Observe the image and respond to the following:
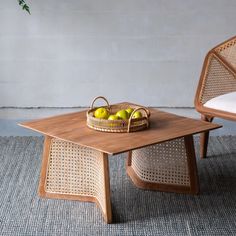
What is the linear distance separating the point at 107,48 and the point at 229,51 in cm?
107

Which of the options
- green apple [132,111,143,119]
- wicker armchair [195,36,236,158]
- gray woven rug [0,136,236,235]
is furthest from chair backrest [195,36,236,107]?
green apple [132,111,143,119]

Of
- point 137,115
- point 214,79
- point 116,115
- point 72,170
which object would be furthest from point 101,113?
point 214,79

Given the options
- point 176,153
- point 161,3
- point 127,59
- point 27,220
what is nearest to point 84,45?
point 127,59

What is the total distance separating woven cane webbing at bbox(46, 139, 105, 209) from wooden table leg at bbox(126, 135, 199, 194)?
0.35 m

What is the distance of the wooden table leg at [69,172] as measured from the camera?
3.15m

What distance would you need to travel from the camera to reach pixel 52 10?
4641 millimetres

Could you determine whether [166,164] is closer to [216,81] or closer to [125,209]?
[125,209]

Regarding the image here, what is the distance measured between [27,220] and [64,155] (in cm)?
39

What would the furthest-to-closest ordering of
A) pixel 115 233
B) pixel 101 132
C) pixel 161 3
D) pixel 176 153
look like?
pixel 161 3 < pixel 176 153 < pixel 101 132 < pixel 115 233

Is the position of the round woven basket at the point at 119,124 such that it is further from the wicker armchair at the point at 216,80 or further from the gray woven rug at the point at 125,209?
the wicker armchair at the point at 216,80

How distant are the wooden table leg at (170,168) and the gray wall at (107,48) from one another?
4.70 feet

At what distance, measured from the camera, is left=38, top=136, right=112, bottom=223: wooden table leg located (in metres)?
3.15

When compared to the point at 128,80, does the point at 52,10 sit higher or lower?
higher

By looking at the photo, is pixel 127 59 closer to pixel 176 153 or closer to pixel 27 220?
pixel 176 153
